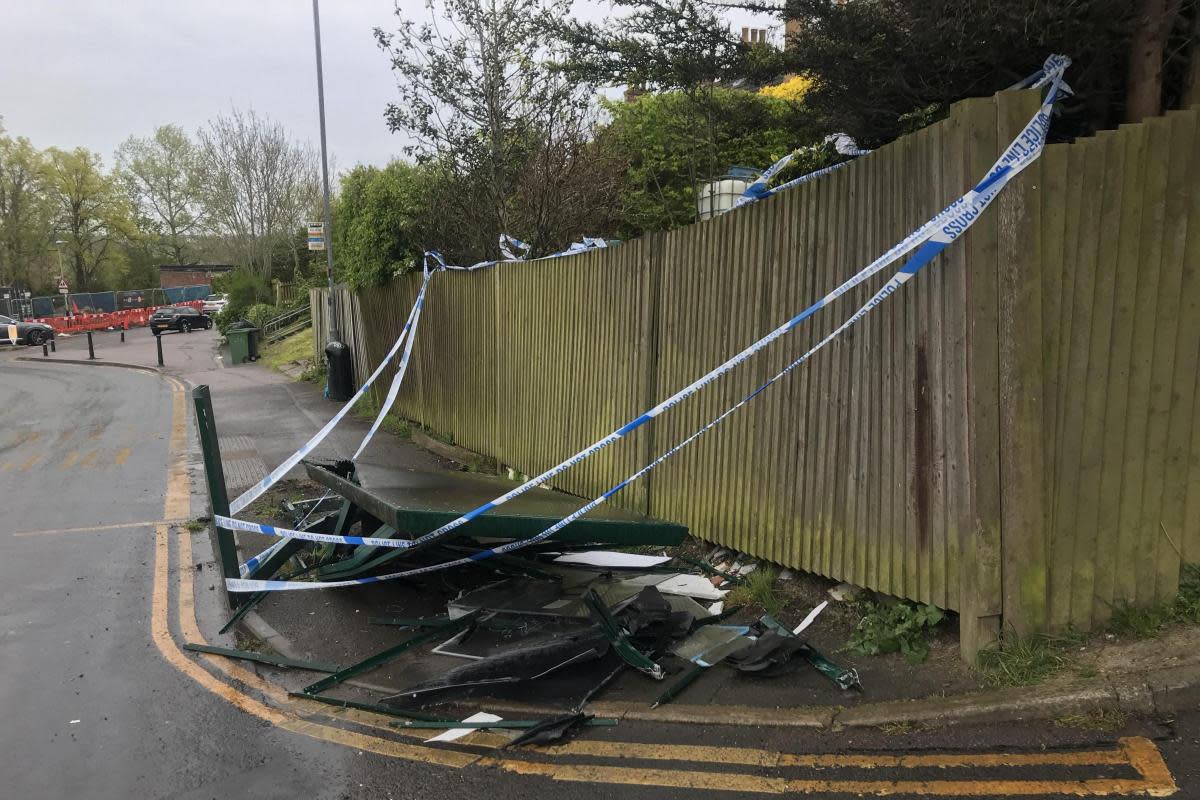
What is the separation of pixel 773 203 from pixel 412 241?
29.0ft

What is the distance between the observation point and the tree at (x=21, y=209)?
57209mm

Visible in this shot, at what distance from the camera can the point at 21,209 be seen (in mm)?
58062

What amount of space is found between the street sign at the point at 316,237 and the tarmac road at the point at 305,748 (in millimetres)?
14032

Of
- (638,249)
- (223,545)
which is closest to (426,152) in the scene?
(638,249)

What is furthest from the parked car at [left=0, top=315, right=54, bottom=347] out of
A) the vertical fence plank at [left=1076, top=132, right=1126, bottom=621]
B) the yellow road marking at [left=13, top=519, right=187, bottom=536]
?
the vertical fence plank at [left=1076, top=132, right=1126, bottom=621]

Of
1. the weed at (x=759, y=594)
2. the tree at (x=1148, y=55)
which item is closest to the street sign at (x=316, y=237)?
the weed at (x=759, y=594)

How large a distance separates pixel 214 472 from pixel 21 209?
6560cm

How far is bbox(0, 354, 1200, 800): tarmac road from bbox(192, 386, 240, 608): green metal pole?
0.51 m

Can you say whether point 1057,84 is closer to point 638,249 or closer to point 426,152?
point 638,249

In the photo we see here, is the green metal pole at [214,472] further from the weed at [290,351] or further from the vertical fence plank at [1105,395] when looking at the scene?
the weed at [290,351]

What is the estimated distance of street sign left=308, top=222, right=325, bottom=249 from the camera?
63.7 feet

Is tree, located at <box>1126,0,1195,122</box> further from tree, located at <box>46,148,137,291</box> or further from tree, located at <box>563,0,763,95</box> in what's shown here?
tree, located at <box>46,148,137,291</box>

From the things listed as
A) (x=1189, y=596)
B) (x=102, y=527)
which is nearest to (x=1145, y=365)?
(x=1189, y=596)

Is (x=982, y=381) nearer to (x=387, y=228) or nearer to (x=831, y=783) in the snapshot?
(x=831, y=783)
